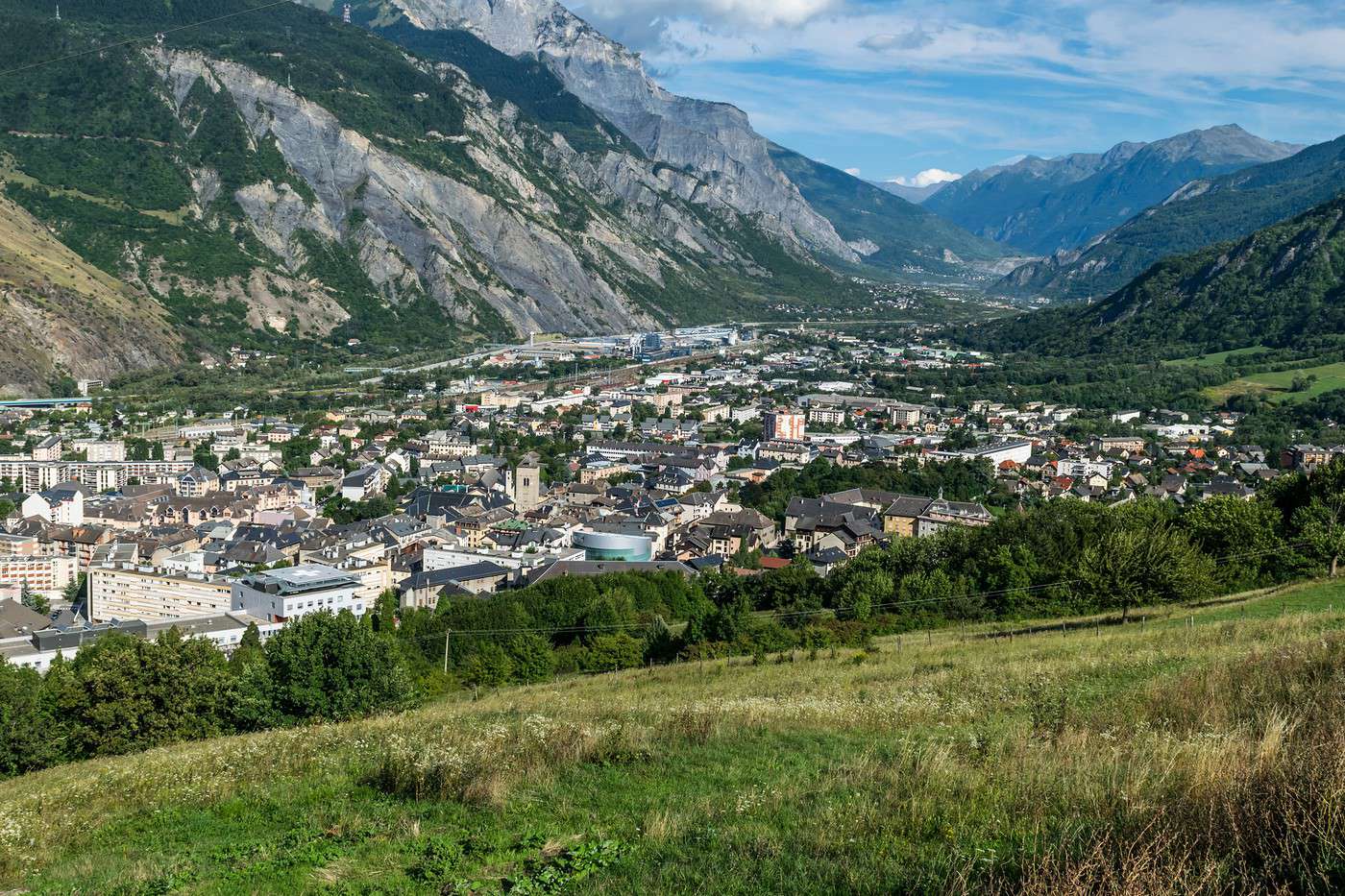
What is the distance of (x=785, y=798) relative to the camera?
695 cm

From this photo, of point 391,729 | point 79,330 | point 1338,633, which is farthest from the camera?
point 79,330

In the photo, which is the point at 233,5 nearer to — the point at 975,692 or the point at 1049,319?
the point at 1049,319

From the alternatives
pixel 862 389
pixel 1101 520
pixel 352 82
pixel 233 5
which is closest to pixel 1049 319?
pixel 862 389

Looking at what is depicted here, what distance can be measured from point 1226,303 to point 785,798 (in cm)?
14387

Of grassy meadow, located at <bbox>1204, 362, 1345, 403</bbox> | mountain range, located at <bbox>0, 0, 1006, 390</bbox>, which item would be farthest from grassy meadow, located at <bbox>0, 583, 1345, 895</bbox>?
mountain range, located at <bbox>0, 0, 1006, 390</bbox>

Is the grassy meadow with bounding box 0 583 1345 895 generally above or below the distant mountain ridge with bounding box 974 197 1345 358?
below

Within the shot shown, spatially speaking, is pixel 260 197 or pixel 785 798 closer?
pixel 785 798

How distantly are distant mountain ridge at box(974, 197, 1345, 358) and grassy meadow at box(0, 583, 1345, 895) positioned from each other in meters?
123

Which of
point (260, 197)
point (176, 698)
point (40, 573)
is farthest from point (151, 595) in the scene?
point (260, 197)

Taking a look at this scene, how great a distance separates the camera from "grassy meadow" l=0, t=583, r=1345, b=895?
5.21m

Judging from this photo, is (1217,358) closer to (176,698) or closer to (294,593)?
(294,593)

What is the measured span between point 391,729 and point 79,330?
10594 cm

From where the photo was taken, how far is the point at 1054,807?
19.8ft

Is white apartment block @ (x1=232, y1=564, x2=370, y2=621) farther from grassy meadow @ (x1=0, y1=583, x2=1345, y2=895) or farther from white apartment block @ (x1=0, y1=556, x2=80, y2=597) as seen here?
grassy meadow @ (x1=0, y1=583, x2=1345, y2=895)
